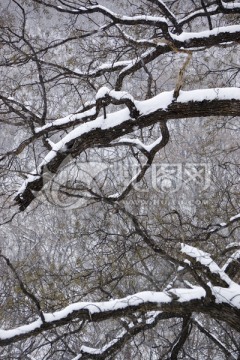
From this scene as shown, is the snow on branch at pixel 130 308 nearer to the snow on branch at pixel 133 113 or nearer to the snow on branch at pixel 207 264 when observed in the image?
the snow on branch at pixel 207 264

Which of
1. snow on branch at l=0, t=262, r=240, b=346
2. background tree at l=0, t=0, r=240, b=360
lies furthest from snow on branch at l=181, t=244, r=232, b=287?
snow on branch at l=0, t=262, r=240, b=346

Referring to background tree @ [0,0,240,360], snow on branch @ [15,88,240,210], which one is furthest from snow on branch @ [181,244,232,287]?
snow on branch @ [15,88,240,210]

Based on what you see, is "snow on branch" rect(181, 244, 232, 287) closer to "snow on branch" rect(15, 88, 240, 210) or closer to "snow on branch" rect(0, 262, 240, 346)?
"snow on branch" rect(0, 262, 240, 346)

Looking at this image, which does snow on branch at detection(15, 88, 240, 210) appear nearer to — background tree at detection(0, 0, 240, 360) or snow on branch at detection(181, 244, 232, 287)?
background tree at detection(0, 0, 240, 360)

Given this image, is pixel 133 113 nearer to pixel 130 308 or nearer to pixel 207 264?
pixel 207 264

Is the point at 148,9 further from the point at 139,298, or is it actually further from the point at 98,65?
the point at 139,298

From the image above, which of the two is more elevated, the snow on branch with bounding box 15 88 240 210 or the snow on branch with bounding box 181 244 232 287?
the snow on branch with bounding box 15 88 240 210

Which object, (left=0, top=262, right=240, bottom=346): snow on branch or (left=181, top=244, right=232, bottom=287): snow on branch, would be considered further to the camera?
(left=181, top=244, right=232, bottom=287): snow on branch

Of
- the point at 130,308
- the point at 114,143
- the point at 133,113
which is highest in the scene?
the point at 114,143

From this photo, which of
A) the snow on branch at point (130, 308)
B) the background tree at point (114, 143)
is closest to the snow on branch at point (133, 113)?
the background tree at point (114, 143)

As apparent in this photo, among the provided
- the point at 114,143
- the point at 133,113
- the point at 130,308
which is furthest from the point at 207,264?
the point at 114,143

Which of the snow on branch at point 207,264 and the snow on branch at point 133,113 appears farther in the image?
the snow on branch at point 207,264

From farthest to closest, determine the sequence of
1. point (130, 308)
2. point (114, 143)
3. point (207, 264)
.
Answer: point (114, 143) → point (207, 264) → point (130, 308)

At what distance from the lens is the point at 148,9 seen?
655cm
